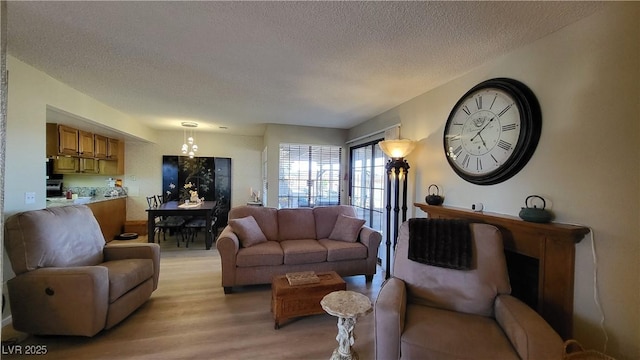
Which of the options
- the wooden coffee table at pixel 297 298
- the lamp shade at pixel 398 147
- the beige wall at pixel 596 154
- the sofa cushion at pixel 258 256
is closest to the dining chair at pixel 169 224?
the sofa cushion at pixel 258 256

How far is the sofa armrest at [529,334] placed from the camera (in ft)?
4.41

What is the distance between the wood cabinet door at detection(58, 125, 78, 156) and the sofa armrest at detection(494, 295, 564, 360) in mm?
5987

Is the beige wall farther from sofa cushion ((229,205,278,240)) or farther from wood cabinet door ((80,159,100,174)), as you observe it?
wood cabinet door ((80,159,100,174))

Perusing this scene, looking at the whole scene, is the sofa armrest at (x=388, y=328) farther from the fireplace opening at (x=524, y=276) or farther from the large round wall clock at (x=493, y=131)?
the large round wall clock at (x=493, y=131)

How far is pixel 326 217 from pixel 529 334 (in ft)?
8.84

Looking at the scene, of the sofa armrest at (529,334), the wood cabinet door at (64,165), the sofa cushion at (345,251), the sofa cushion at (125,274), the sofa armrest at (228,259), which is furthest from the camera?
the wood cabinet door at (64,165)

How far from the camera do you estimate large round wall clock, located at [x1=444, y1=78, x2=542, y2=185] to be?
199cm

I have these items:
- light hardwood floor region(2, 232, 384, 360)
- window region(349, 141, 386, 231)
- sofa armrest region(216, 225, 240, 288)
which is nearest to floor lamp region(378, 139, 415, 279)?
window region(349, 141, 386, 231)

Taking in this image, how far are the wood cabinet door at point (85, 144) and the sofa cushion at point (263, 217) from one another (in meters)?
3.24

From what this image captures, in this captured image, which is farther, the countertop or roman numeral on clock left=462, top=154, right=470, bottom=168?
the countertop

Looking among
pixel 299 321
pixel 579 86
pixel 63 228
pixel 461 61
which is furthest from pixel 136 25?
pixel 579 86

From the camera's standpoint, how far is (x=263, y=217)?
3688 mm

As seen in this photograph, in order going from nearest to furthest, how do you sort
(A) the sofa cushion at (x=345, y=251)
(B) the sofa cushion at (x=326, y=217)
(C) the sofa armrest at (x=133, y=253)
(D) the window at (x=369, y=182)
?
(C) the sofa armrest at (x=133, y=253)
(A) the sofa cushion at (x=345, y=251)
(B) the sofa cushion at (x=326, y=217)
(D) the window at (x=369, y=182)

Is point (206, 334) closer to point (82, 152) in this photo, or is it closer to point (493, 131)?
point (493, 131)
